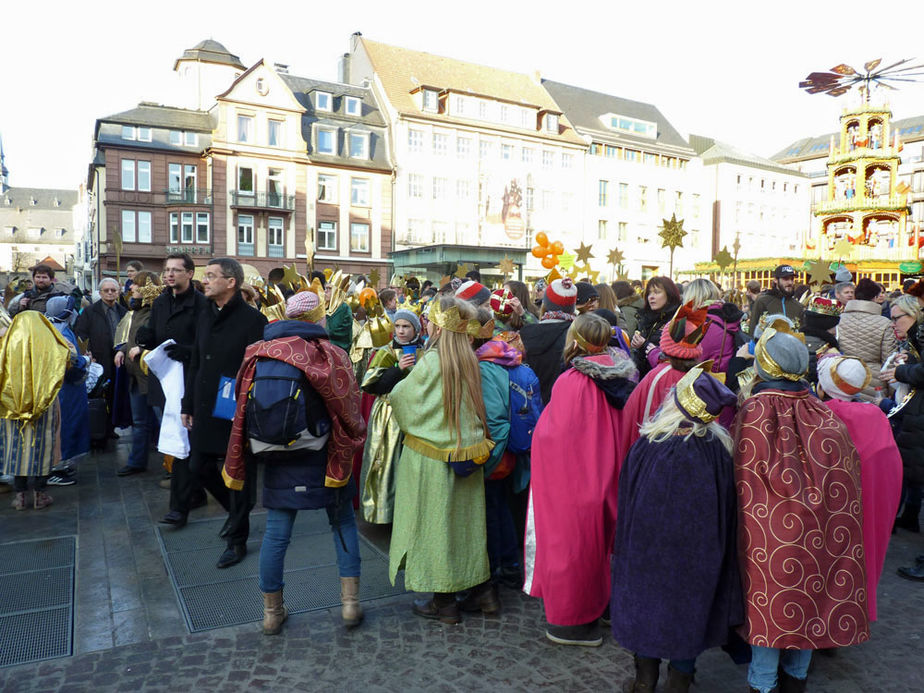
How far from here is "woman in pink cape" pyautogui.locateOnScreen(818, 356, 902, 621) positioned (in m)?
3.44

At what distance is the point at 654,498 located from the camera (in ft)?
9.31

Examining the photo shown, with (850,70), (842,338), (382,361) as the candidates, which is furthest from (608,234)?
(382,361)

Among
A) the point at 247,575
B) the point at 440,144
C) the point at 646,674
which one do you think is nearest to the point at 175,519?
the point at 247,575

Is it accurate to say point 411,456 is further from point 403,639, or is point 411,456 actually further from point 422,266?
point 422,266

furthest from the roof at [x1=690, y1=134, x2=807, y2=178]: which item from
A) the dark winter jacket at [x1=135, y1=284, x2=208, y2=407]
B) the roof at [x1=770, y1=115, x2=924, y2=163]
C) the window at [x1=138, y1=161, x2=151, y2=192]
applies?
the dark winter jacket at [x1=135, y1=284, x2=208, y2=407]

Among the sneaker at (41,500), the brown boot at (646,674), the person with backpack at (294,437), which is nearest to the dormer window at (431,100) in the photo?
the sneaker at (41,500)

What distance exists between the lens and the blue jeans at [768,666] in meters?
2.91

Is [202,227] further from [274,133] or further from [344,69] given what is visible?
[344,69]

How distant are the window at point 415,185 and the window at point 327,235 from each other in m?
4.49

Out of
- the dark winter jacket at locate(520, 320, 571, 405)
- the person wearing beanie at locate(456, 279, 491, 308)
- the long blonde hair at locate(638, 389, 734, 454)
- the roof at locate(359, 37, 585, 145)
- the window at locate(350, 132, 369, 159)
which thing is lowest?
the long blonde hair at locate(638, 389, 734, 454)

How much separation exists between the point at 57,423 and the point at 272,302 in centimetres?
214

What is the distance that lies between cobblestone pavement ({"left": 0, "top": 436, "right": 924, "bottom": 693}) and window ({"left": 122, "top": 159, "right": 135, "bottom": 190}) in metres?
32.7

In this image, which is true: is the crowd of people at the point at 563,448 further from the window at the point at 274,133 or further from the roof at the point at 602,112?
the roof at the point at 602,112

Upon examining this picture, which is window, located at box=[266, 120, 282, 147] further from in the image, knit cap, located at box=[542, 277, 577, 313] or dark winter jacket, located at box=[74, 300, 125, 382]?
knit cap, located at box=[542, 277, 577, 313]
